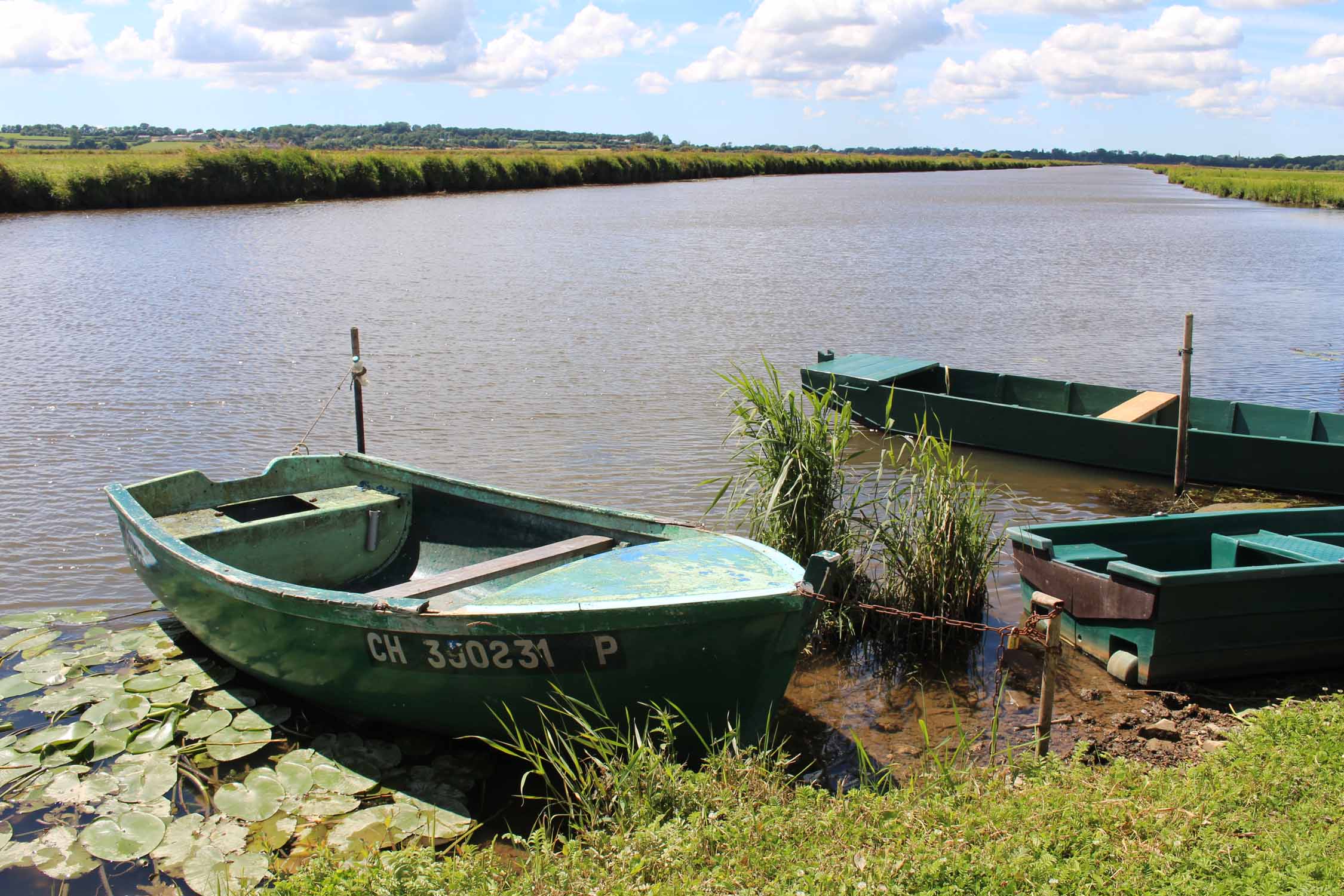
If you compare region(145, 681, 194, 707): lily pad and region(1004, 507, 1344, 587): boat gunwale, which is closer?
region(1004, 507, 1344, 587): boat gunwale

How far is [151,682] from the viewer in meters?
7.07

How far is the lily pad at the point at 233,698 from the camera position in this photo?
686cm

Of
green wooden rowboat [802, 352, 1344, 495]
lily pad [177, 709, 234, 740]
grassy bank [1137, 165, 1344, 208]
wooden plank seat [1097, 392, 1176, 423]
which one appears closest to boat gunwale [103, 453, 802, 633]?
lily pad [177, 709, 234, 740]

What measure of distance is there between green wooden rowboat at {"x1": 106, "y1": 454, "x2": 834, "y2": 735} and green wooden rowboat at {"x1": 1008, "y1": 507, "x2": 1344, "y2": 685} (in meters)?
2.49

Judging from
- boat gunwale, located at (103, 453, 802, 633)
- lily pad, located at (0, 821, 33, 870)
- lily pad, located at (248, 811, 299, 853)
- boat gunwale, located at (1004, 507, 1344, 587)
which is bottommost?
lily pad, located at (0, 821, 33, 870)

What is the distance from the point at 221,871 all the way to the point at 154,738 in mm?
1560

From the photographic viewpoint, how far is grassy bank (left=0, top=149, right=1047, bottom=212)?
144 ft

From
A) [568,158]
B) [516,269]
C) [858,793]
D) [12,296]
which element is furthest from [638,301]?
[568,158]

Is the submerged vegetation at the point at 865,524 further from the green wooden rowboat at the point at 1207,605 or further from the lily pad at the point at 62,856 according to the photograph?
the lily pad at the point at 62,856

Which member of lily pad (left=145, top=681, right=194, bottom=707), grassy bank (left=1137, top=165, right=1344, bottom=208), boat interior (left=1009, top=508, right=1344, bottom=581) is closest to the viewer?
lily pad (left=145, top=681, right=194, bottom=707)

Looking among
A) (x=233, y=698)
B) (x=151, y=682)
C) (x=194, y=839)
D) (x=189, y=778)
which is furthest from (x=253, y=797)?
(x=151, y=682)

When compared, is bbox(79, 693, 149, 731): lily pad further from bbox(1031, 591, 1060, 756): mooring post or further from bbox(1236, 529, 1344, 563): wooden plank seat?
bbox(1236, 529, 1344, 563): wooden plank seat

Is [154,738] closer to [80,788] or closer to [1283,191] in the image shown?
[80,788]

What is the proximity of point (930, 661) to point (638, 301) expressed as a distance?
17546mm
